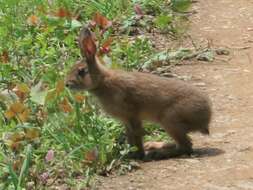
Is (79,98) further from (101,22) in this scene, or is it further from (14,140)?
(101,22)

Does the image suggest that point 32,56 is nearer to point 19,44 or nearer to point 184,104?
point 19,44

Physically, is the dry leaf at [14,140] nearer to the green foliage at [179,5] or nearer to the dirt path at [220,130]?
the dirt path at [220,130]

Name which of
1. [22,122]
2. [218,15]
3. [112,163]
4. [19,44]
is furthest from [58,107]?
[218,15]

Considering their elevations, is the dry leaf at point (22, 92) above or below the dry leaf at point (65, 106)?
above

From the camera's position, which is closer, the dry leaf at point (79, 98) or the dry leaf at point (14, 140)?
the dry leaf at point (14, 140)

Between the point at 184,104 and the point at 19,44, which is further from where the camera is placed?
the point at 19,44

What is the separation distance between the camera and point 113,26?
9.05 meters

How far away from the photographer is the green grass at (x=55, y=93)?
19.8ft

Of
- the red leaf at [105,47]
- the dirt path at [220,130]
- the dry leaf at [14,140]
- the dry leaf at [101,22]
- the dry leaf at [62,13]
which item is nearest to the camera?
the dirt path at [220,130]

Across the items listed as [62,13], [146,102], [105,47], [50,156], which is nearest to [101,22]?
[62,13]

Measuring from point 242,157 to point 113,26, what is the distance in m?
3.12

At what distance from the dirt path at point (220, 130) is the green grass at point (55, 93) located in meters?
0.28

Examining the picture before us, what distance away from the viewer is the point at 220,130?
6.95 m

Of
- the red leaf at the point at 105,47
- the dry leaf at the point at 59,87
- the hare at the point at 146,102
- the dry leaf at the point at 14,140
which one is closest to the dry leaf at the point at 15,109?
the dry leaf at the point at 14,140
